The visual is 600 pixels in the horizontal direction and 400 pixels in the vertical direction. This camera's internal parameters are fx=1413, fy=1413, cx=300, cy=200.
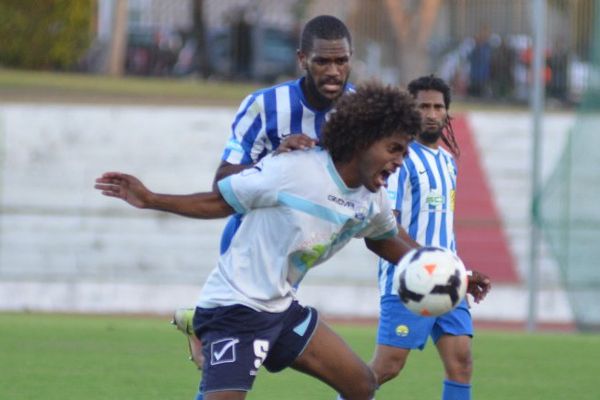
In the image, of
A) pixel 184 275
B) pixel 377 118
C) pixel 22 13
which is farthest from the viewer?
pixel 22 13

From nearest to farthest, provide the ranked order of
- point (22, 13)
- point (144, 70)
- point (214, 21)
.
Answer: point (22, 13) < point (144, 70) < point (214, 21)

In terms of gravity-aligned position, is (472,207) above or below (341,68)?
below

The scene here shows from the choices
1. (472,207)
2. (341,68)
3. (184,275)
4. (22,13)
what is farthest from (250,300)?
(22,13)

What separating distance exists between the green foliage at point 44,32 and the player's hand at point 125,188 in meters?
23.9

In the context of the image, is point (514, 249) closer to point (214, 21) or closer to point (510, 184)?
point (510, 184)

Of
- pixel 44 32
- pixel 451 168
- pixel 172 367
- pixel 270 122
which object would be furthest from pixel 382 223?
pixel 44 32

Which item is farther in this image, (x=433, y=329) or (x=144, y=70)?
(x=144, y=70)

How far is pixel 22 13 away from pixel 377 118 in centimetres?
2459

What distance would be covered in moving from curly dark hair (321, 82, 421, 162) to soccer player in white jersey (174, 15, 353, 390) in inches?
31.4

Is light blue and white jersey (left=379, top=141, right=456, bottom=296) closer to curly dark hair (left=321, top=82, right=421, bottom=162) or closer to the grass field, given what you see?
the grass field

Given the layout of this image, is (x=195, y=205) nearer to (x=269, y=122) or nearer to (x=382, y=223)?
(x=382, y=223)

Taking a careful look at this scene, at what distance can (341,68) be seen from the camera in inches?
276

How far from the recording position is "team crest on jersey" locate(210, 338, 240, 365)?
243 inches

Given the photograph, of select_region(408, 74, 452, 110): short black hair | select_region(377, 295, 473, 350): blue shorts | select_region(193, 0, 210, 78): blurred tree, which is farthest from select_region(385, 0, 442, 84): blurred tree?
select_region(377, 295, 473, 350): blue shorts
